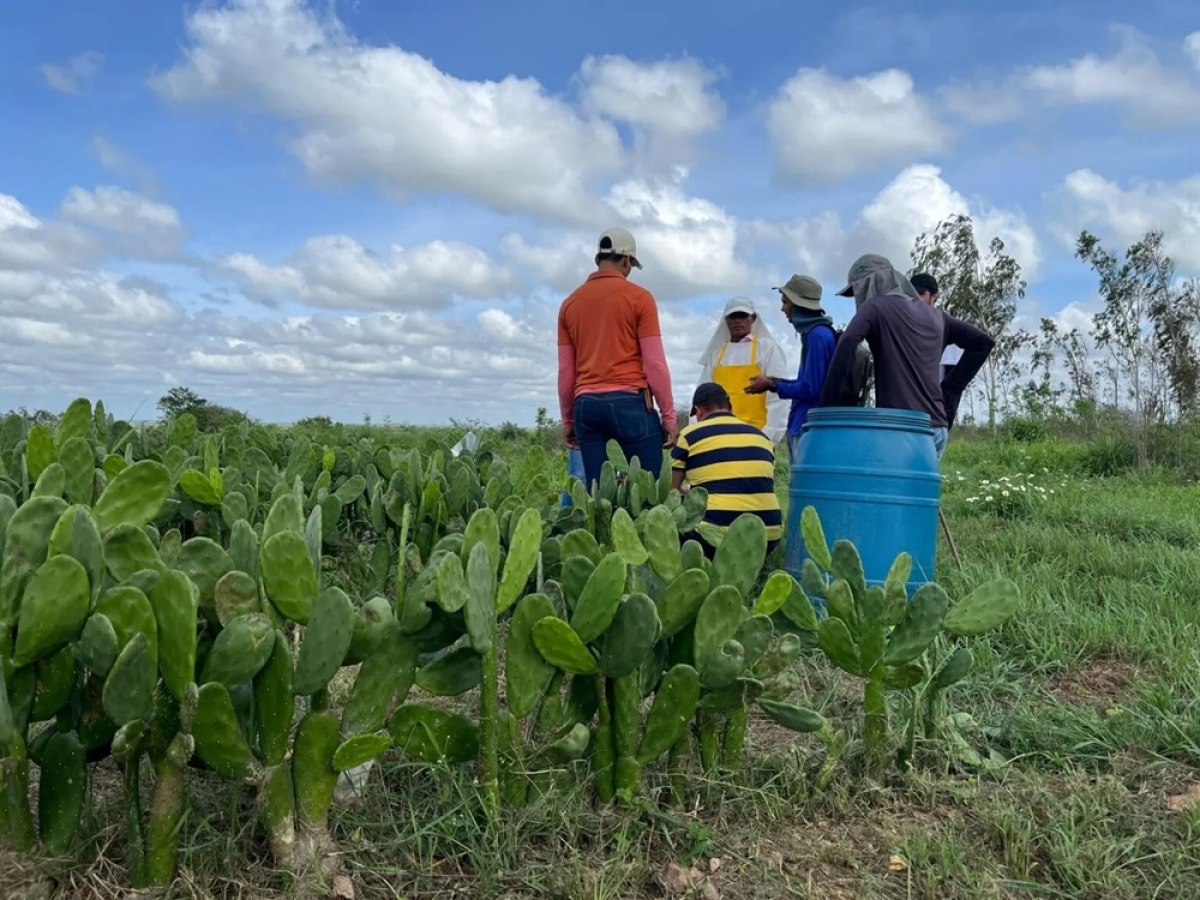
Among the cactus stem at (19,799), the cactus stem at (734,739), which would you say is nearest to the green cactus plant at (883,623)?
the cactus stem at (734,739)

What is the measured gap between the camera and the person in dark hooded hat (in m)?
3.73

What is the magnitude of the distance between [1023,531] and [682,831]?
160 inches

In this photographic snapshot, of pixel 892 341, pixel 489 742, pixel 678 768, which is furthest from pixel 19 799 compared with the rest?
pixel 892 341

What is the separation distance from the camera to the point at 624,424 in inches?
169

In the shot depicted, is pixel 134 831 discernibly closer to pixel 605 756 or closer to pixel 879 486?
pixel 605 756

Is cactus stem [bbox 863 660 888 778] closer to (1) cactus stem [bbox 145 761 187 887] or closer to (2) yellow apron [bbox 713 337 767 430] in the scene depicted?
(1) cactus stem [bbox 145 761 187 887]

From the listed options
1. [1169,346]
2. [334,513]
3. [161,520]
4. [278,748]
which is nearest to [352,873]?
[278,748]

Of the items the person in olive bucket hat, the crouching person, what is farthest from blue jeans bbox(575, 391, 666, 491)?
the person in olive bucket hat

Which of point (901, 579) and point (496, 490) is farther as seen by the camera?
point (496, 490)

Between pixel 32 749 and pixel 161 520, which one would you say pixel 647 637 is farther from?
pixel 161 520

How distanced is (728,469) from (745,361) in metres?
1.05

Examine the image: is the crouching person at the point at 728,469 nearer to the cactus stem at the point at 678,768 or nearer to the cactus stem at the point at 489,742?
the cactus stem at the point at 678,768

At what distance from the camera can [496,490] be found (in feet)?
9.62

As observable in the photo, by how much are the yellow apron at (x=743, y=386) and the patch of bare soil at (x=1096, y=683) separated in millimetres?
2184
